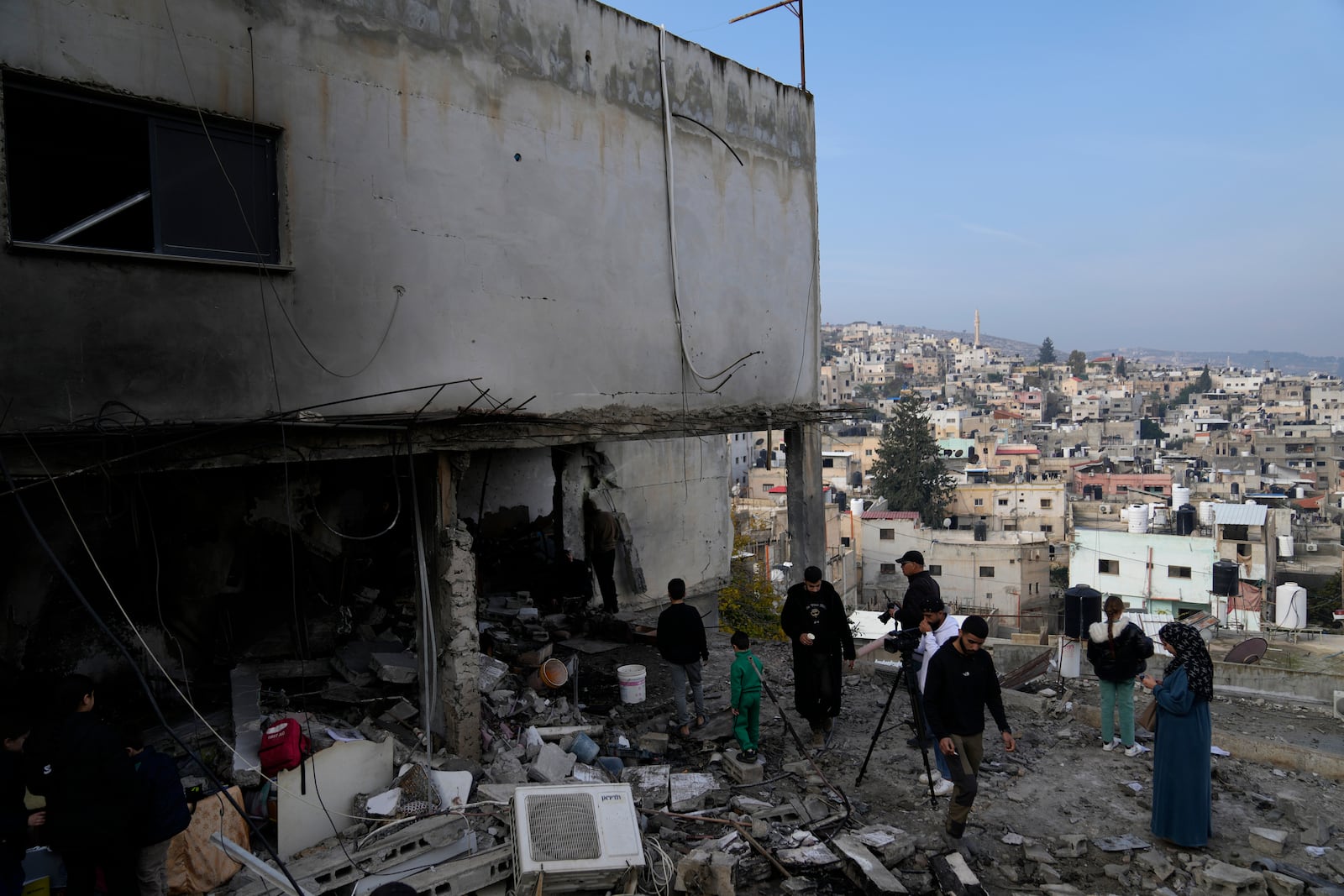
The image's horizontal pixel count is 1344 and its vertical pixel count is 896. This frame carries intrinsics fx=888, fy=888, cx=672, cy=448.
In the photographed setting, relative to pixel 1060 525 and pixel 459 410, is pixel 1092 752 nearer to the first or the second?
pixel 459 410

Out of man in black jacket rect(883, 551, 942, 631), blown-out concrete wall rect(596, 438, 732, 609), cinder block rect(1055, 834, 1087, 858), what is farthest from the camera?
blown-out concrete wall rect(596, 438, 732, 609)

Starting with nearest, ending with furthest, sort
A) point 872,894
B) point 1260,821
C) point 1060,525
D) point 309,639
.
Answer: point 872,894 → point 1260,821 → point 309,639 → point 1060,525

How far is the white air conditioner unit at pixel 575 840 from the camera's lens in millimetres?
5281

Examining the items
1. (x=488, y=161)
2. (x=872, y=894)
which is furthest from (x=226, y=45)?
(x=872, y=894)

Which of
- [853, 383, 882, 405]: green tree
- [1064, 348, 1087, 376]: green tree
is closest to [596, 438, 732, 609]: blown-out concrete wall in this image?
[853, 383, 882, 405]: green tree

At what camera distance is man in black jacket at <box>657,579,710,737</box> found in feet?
26.8

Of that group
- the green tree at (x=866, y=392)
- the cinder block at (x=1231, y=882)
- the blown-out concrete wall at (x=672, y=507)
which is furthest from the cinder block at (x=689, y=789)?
the green tree at (x=866, y=392)

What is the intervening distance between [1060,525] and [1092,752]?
50228 mm

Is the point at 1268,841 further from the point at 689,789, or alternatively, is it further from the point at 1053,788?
the point at 689,789

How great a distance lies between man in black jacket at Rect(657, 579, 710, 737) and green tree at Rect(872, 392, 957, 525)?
54935mm

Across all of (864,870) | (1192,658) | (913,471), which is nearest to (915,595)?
(1192,658)

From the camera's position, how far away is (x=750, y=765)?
7418 millimetres

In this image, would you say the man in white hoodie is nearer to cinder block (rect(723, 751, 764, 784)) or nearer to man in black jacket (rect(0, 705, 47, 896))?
cinder block (rect(723, 751, 764, 784))

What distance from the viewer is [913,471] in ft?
206
